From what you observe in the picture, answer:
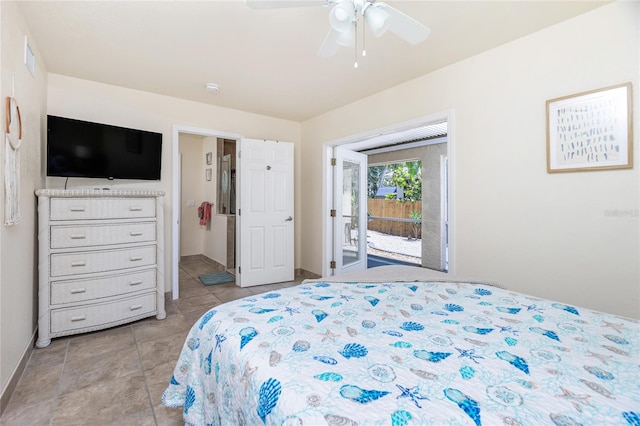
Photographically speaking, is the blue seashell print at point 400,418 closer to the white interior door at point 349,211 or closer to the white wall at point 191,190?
the white interior door at point 349,211

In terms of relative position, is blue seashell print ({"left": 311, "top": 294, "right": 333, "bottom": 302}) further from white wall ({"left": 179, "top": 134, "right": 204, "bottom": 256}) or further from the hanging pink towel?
white wall ({"left": 179, "top": 134, "right": 204, "bottom": 256})

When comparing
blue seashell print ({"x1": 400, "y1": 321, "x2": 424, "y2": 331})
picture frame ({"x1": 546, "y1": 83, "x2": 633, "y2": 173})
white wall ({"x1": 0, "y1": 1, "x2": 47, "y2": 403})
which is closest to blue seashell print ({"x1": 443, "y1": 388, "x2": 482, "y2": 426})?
blue seashell print ({"x1": 400, "y1": 321, "x2": 424, "y2": 331})

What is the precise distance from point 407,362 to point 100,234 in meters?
2.76

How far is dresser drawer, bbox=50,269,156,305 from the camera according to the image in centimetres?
233

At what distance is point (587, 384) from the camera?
2.49 ft

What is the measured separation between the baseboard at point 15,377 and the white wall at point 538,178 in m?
3.24

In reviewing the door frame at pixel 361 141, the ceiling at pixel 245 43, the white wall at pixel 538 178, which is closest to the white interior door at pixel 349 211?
the door frame at pixel 361 141

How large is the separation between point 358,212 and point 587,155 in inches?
120

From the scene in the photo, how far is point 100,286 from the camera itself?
2.49 m

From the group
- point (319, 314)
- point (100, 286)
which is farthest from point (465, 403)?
point (100, 286)

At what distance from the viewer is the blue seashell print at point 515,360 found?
0.83m

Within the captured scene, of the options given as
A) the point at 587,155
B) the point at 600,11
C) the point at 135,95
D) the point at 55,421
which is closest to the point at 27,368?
the point at 55,421

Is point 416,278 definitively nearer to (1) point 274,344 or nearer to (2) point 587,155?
(1) point 274,344

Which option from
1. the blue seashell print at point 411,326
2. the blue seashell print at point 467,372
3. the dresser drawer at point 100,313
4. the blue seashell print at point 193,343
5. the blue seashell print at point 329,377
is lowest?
the dresser drawer at point 100,313
